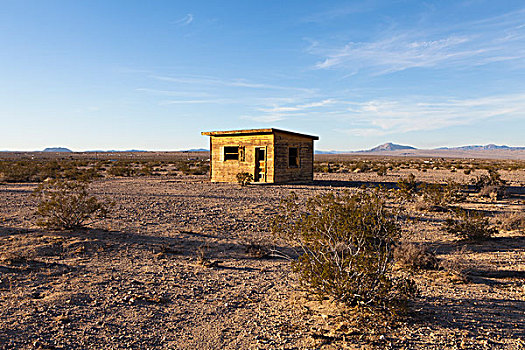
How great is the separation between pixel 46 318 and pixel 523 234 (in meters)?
10.8

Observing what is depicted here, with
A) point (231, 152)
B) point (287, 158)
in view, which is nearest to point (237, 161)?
point (231, 152)

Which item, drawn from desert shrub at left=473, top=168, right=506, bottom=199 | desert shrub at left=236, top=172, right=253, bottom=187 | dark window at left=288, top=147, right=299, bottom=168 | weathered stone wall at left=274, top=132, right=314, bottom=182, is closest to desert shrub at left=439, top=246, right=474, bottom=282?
desert shrub at left=473, top=168, right=506, bottom=199

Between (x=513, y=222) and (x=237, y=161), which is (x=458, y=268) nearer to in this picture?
(x=513, y=222)

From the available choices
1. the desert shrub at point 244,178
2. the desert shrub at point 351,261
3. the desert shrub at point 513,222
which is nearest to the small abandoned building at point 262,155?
the desert shrub at point 244,178

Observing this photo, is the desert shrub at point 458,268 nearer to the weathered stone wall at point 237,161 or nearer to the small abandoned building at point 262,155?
the small abandoned building at point 262,155

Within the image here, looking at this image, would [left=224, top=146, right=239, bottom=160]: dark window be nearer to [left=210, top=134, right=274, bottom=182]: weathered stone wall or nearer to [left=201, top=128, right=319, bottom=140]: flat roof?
[left=210, top=134, right=274, bottom=182]: weathered stone wall

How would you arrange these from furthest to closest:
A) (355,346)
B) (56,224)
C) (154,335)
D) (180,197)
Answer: (180,197)
(56,224)
(154,335)
(355,346)

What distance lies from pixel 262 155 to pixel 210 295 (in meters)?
17.2

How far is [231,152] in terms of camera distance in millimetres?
23344

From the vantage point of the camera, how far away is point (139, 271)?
6508 millimetres

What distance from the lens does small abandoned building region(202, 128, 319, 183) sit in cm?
2125

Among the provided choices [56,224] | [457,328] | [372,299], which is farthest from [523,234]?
[56,224]

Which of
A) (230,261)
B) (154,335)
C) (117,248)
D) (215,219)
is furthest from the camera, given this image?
(215,219)

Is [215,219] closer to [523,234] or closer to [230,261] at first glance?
[230,261]
